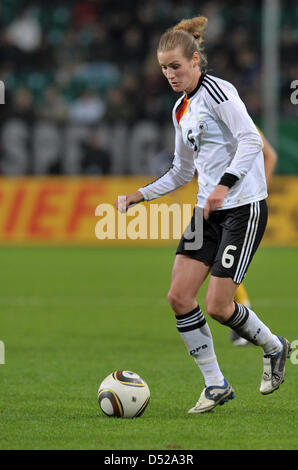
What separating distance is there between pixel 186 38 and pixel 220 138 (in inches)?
24.4

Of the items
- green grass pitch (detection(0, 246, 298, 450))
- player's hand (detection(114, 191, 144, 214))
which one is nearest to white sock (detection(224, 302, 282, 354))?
green grass pitch (detection(0, 246, 298, 450))

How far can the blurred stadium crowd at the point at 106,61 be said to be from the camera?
20500 mm

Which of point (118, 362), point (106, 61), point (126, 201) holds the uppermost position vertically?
point (126, 201)

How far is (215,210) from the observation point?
225 inches

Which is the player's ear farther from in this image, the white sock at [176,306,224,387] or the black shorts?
the white sock at [176,306,224,387]

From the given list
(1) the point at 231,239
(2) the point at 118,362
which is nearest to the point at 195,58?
(1) the point at 231,239

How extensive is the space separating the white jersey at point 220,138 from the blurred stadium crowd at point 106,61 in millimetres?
13411

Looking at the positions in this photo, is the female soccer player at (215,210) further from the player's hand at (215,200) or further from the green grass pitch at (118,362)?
the green grass pitch at (118,362)

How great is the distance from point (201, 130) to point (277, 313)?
16.8 ft

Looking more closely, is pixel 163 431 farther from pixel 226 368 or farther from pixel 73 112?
pixel 73 112

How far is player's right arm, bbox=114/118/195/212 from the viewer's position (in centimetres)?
614

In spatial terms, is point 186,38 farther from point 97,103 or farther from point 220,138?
point 97,103

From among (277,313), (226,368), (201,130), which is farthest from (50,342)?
(201,130)
